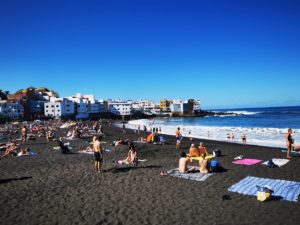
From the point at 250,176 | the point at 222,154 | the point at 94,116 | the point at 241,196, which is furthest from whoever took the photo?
the point at 94,116

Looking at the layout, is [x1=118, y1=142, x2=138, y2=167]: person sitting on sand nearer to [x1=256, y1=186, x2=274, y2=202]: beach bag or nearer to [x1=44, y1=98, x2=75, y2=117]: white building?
[x1=256, y1=186, x2=274, y2=202]: beach bag

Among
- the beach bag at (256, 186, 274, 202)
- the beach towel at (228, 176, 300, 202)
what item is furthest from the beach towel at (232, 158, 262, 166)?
the beach bag at (256, 186, 274, 202)

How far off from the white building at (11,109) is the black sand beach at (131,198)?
84251 mm

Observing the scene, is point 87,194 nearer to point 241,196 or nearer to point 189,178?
point 189,178

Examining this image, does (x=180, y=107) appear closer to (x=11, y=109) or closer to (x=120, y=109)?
(x=120, y=109)

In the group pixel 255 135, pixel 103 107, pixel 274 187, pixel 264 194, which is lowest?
pixel 255 135

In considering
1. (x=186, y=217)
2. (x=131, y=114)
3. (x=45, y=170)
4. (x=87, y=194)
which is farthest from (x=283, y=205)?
(x=131, y=114)

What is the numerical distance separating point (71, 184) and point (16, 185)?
6.30 feet

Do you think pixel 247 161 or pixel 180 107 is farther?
pixel 180 107

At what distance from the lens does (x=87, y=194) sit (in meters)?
8.65

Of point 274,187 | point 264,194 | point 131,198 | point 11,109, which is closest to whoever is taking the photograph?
point 264,194

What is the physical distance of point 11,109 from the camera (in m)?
89.7

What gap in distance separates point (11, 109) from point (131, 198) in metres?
92.7

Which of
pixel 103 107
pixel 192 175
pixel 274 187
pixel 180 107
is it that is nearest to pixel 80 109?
pixel 103 107
